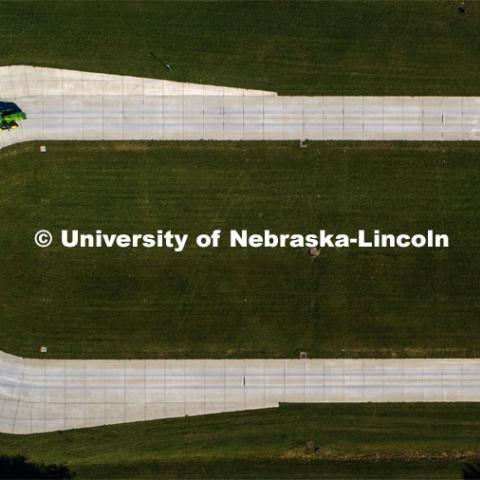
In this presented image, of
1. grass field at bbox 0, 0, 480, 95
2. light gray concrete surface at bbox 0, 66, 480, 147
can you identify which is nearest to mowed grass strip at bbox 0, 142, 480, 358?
light gray concrete surface at bbox 0, 66, 480, 147

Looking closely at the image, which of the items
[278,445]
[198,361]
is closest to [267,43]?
→ [198,361]

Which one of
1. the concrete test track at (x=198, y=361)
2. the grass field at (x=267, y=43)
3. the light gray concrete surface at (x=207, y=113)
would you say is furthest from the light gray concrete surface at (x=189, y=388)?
the grass field at (x=267, y=43)

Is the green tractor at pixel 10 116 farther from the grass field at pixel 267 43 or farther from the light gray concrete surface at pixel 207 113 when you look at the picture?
the grass field at pixel 267 43

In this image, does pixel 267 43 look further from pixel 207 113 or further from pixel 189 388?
pixel 189 388

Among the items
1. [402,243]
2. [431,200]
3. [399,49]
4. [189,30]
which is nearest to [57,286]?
[189,30]

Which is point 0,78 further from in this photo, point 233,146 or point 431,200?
point 431,200
